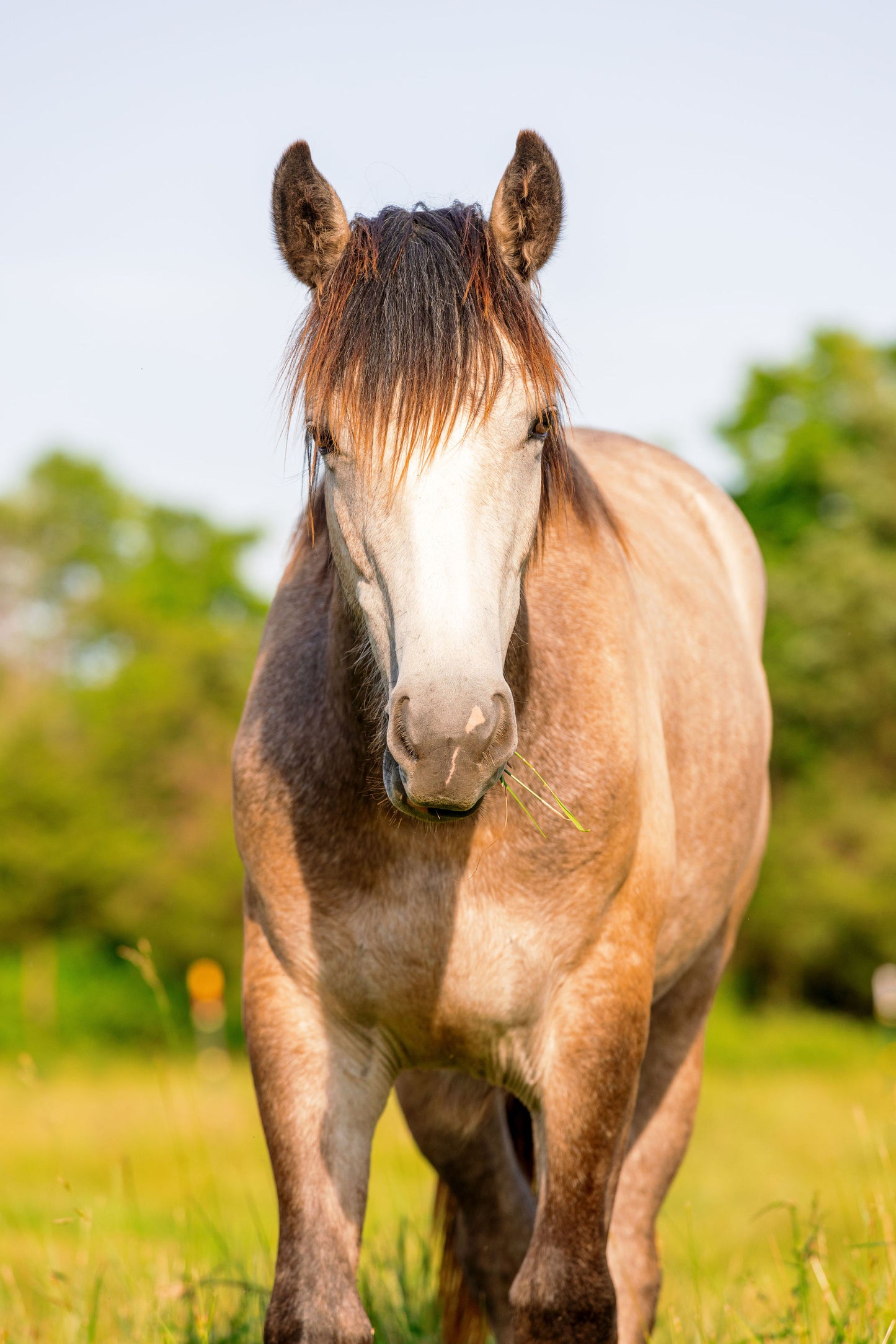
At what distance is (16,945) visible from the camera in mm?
31938

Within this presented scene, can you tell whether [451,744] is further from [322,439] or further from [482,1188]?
[482,1188]

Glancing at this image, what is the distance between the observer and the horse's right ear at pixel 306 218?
2734 millimetres

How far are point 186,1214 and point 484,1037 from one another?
149 cm

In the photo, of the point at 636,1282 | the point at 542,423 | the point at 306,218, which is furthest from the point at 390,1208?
the point at 306,218

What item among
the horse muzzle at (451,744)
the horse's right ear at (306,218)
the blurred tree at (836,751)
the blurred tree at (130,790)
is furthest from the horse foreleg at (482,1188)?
the blurred tree at (130,790)

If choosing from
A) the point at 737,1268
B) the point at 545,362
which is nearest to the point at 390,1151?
the point at 737,1268

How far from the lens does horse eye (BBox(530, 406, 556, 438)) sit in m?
2.59

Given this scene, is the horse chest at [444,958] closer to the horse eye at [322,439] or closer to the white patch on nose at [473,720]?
the white patch on nose at [473,720]

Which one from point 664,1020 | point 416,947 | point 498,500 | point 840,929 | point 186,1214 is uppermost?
point 498,500

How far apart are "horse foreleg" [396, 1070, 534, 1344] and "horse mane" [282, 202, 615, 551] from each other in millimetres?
1883

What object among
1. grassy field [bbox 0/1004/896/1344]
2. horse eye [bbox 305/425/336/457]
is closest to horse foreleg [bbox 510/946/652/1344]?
grassy field [bbox 0/1004/896/1344]

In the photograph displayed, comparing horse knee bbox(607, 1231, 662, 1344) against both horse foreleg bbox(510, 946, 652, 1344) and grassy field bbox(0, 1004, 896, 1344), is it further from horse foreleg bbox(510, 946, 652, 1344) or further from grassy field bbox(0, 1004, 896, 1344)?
horse foreleg bbox(510, 946, 652, 1344)

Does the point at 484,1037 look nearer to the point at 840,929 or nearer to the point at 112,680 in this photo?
the point at 840,929

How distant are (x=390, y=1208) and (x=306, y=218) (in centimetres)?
773
